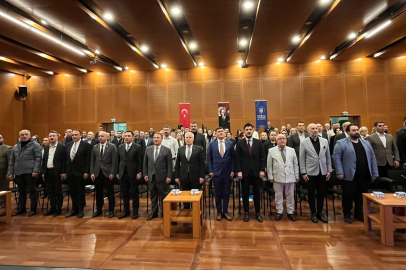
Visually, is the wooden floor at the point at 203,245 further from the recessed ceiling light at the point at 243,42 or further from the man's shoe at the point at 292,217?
the recessed ceiling light at the point at 243,42

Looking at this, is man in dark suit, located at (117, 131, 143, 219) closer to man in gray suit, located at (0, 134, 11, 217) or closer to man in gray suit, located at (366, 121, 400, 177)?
man in gray suit, located at (0, 134, 11, 217)

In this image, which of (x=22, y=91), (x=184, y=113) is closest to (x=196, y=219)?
(x=184, y=113)

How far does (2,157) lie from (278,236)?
5.31 metres

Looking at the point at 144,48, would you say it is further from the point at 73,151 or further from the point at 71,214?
the point at 71,214

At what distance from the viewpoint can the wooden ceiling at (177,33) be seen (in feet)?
17.5

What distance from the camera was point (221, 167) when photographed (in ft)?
12.2

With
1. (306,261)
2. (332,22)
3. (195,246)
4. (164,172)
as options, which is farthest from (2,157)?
(332,22)

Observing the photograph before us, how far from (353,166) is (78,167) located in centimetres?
483

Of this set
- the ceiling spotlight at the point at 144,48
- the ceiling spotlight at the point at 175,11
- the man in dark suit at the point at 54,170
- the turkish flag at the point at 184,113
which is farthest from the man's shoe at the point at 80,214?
the turkish flag at the point at 184,113

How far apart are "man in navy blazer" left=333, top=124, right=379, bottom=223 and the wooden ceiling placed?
12.3ft

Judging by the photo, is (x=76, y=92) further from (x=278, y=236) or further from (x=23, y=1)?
(x=278, y=236)

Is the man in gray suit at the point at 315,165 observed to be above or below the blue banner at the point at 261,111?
below

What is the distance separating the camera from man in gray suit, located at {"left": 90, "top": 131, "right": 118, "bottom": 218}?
3961 millimetres

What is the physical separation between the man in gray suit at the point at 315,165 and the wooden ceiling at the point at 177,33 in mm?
3640
